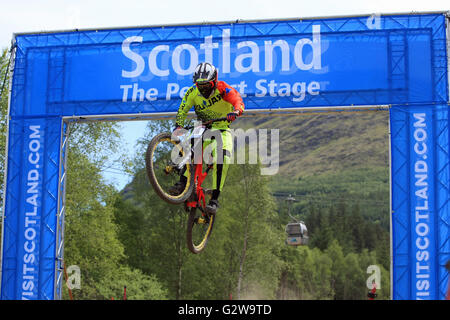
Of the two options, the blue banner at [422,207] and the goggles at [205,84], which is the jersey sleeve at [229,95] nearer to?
the goggles at [205,84]

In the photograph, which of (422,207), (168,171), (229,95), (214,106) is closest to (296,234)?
(422,207)

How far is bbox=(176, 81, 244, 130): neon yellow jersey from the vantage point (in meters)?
8.63

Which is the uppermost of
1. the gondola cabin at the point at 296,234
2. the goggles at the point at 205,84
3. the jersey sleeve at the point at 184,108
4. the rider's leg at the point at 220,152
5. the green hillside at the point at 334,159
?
the green hillside at the point at 334,159

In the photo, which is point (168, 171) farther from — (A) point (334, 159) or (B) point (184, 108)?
(A) point (334, 159)

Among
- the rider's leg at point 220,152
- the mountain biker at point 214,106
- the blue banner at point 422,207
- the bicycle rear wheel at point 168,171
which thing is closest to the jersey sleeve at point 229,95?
the mountain biker at point 214,106

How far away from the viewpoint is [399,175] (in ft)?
43.6

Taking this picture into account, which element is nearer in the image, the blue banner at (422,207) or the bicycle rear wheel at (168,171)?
the bicycle rear wheel at (168,171)

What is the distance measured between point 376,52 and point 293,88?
191 cm

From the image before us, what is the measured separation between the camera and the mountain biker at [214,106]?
8.38 m

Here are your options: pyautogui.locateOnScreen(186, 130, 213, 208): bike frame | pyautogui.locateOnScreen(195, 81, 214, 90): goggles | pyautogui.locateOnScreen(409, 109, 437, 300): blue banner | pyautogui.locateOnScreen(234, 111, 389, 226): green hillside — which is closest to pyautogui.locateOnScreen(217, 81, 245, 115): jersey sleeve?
pyautogui.locateOnScreen(195, 81, 214, 90): goggles

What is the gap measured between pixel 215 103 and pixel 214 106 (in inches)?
1.8
